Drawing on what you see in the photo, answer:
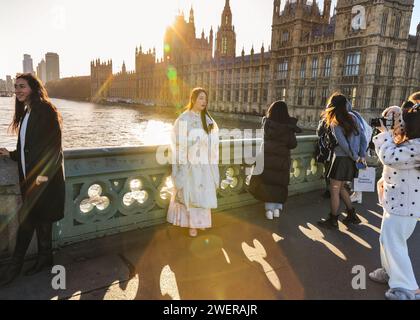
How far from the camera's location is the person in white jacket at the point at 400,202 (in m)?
2.54

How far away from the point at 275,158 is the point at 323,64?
37.7 m

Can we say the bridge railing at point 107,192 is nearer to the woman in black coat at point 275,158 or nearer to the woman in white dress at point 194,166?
the woman in white dress at point 194,166

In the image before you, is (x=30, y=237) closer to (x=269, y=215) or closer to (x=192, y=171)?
(x=192, y=171)

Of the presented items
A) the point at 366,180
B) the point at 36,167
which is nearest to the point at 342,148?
the point at 366,180

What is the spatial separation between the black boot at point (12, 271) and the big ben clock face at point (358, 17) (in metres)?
37.7

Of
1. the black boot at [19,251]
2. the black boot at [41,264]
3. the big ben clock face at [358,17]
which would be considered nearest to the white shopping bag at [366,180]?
the black boot at [41,264]

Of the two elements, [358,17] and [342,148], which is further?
[358,17]

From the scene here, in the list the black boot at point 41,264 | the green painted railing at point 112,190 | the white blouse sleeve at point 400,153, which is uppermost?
the white blouse sleeve at point 400,153

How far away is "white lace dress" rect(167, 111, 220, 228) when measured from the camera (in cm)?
379

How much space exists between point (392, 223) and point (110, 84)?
13921 cm

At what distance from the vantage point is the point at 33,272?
291 cm

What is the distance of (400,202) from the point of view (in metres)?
2.68
